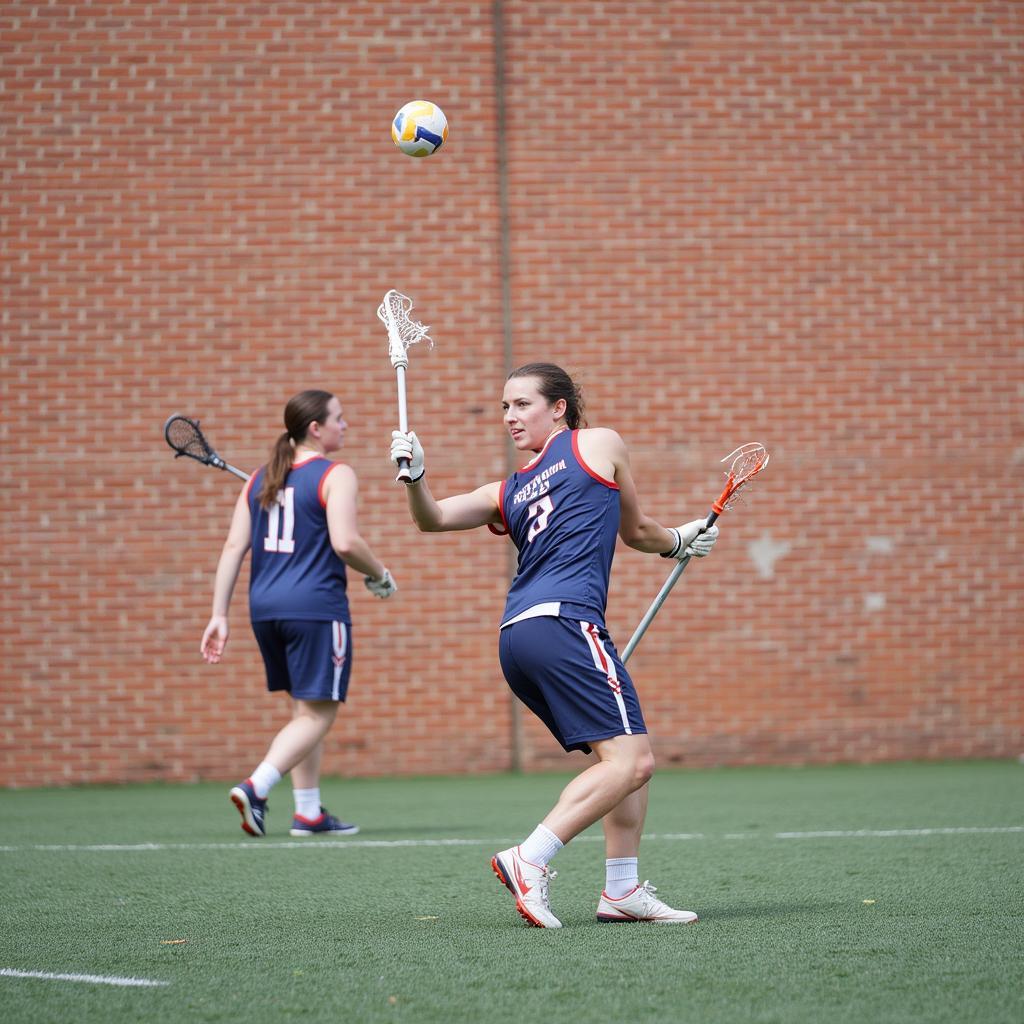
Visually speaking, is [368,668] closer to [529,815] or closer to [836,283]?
[529,815]

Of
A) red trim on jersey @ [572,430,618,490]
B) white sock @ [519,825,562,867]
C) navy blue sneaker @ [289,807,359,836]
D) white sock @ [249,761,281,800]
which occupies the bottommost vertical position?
navy blue sneaker @ [289,807,359,836]

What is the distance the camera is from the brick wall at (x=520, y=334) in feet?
35.6

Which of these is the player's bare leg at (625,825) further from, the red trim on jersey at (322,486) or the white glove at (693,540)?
the red trim on jersey at (322,486)

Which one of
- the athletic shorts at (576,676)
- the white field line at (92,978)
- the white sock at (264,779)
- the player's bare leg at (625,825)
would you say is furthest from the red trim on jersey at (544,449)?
the white sock at (264,779)

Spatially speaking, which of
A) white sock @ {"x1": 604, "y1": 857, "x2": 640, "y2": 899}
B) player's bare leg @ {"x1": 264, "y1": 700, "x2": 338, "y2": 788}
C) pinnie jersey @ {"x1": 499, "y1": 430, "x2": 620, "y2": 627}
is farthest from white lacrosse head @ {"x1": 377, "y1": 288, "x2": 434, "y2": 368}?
player's bare leg @ {"x1": 264, "y1": 700, "x2": 338, "y2": 788}

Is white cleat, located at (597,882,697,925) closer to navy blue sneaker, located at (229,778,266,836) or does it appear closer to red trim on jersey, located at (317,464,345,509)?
navy blue sneaker, located at (229,778,266,836)

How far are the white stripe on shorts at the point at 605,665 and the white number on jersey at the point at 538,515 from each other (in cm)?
37

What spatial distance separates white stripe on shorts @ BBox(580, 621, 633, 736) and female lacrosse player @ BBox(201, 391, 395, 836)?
284cm

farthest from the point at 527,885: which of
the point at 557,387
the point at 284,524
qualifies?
the point at 284,524

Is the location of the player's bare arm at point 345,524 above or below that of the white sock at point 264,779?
above

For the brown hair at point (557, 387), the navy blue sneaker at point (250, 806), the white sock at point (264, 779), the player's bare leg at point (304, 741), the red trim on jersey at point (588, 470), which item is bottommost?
the navy blue sneaker at point (250, 806)

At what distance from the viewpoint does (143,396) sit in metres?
10.9

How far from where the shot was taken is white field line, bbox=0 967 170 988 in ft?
12.2

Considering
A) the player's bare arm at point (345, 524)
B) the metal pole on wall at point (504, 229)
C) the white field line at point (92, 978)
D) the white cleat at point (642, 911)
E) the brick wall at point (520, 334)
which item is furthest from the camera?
the metal pole on wall at point (504, 229)
